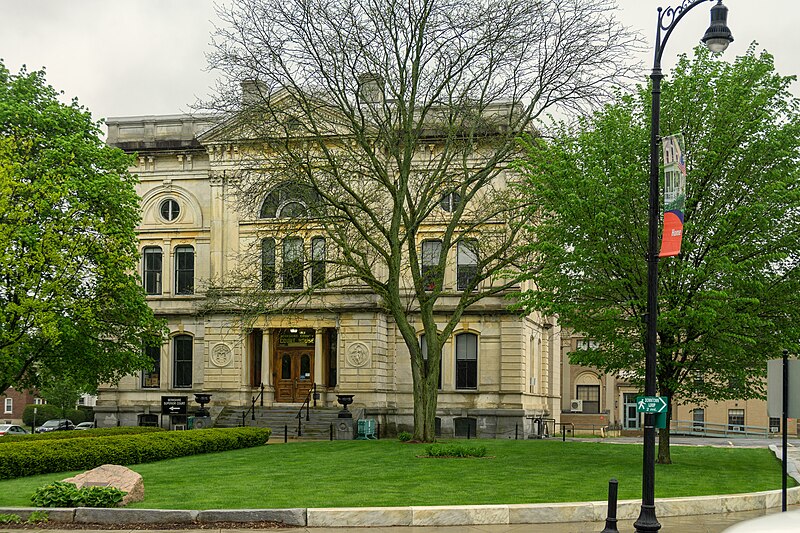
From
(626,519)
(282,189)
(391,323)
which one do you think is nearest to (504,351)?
(391,323)

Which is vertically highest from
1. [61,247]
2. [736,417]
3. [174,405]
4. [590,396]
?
[61,247]

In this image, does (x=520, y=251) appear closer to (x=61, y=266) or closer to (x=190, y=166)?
(x=61, y=266)

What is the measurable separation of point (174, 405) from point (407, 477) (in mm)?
23245

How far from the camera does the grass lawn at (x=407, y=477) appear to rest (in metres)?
18.5

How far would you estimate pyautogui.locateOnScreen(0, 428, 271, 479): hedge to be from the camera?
24109 millimetres

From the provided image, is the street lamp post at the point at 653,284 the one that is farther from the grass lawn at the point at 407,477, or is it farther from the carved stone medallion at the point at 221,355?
the carved stone medallion at the point at 221,355

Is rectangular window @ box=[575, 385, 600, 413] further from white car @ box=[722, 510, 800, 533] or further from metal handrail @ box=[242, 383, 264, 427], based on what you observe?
white car @ box=[722, 510, 800, 533]

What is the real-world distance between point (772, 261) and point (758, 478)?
222 inches

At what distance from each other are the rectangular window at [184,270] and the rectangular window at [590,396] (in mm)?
40645

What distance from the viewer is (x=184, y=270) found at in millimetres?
49844

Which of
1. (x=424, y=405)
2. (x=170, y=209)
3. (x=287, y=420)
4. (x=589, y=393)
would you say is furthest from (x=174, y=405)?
(x=589, y=393)

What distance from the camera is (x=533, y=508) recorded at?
55.6 ft

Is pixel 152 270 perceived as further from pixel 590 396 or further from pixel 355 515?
pixel 590 396

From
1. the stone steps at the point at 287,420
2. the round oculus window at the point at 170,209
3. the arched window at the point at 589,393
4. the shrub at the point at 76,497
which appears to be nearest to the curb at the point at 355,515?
the shrub at the point at 76,497
